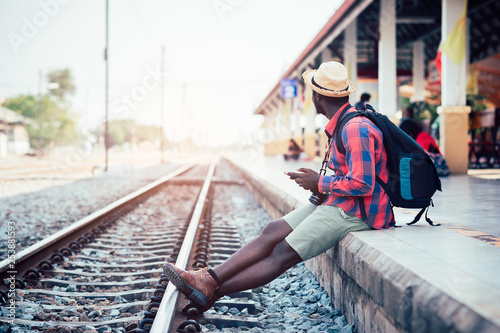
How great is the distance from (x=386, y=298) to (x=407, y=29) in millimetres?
14609

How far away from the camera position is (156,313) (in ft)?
8.64

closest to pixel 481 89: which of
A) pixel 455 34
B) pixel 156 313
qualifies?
pixel 455 34

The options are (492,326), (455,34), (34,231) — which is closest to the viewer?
(492,326)

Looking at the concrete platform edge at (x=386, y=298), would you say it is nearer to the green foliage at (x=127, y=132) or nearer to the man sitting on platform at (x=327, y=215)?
the man sitting on platform at (x=327, y=215)

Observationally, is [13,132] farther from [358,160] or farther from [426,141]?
[358,160]

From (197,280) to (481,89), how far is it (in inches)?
798

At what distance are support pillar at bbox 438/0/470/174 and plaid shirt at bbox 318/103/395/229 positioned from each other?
6.68 metres

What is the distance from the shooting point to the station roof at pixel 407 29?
1089 cm

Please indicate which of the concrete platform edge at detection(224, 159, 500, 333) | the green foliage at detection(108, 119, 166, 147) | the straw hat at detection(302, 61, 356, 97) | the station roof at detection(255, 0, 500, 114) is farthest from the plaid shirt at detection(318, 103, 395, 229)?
the green foliage at detection(108, 119, 166, 147)

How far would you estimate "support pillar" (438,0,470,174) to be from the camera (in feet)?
27.8

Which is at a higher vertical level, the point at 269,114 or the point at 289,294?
the point at 269,114

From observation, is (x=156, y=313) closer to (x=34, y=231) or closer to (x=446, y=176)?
(x=34, y=231)

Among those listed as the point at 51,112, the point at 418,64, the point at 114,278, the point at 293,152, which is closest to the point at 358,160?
the point at 114,278

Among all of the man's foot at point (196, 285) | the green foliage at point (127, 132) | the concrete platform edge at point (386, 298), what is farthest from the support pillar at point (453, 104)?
the green foliage at point (127, 132)
